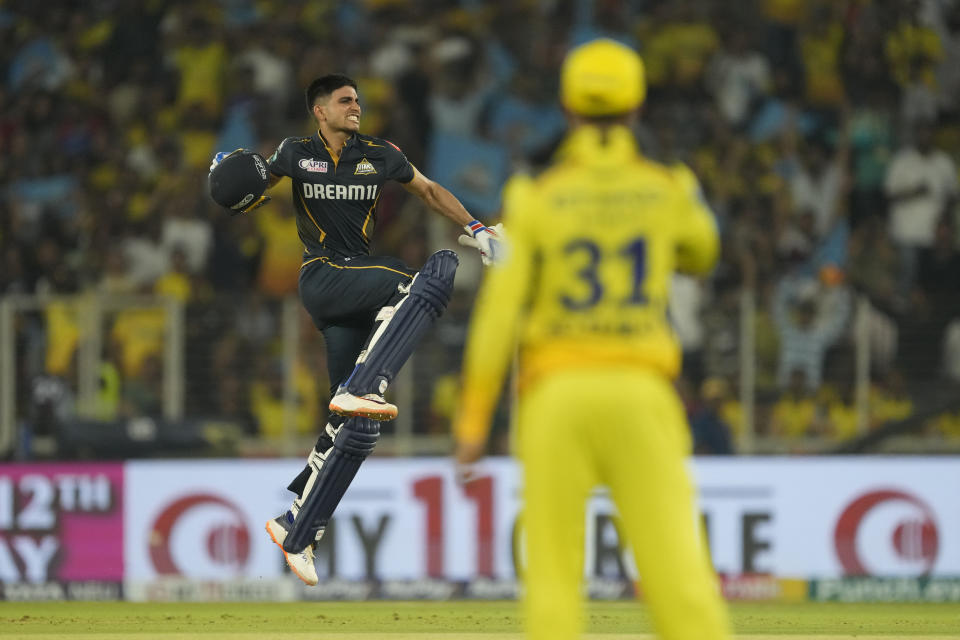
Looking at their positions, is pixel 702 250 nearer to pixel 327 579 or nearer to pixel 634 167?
pixel 634 167

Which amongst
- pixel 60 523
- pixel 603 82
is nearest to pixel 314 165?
pixel 603 82

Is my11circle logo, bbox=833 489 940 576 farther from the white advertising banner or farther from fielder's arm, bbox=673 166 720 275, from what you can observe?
fielder's arm, bbox=673 166 720 275

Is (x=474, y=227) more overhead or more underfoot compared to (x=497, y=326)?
more overhead

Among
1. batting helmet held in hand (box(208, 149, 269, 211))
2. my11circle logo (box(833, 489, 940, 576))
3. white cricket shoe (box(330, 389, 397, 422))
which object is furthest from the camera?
my11circle logo (box(833, 489, 940, 576))

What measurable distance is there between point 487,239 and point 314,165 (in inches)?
38.2

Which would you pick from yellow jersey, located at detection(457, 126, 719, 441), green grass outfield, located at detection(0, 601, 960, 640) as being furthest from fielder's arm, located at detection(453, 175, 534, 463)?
green grass outfield, located at detection(0, 601, 960, 640)

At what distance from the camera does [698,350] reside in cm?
1344

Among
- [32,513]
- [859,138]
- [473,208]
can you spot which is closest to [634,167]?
[32,513]

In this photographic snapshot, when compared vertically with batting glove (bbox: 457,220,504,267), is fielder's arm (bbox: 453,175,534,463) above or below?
below

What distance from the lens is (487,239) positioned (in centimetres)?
881

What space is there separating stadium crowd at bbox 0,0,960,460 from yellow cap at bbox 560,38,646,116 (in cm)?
790

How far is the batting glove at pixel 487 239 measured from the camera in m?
8.73

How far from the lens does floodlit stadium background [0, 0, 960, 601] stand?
41.5 feet

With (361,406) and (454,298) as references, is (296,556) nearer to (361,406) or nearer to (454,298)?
(361,406)
